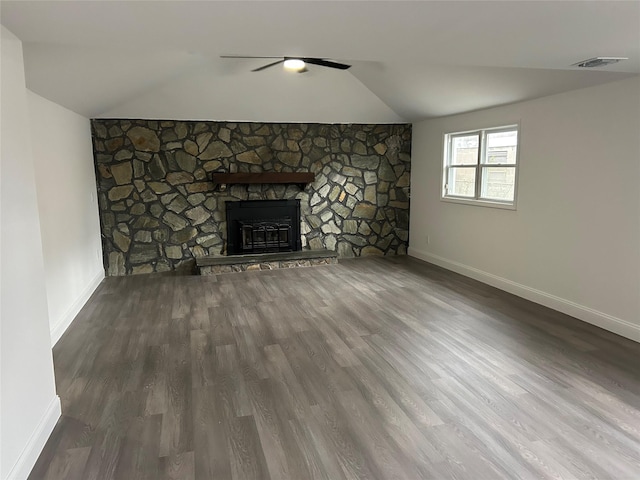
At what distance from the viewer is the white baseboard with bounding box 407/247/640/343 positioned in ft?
12.3

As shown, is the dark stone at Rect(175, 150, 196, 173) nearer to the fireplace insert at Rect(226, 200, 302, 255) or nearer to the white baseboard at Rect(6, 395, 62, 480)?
the fireplace insert at Rect(226, 200, 302, 255)

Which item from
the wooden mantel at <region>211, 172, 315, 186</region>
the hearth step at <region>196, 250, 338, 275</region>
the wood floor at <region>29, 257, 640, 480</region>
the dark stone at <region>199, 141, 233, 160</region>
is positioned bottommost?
the wood floor at <region>29, 257, 640, 480</region>

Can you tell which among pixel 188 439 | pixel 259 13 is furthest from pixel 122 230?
pixel 259 13

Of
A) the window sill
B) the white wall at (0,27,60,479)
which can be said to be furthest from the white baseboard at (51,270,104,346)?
the window sill

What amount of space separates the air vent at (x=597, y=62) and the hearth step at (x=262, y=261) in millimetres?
4109

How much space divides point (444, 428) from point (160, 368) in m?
1.99

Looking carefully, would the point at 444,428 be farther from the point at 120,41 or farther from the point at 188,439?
the point at 120,41

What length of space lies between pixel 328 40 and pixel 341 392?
2.11m

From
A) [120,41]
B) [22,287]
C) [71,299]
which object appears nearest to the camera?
[22,287]

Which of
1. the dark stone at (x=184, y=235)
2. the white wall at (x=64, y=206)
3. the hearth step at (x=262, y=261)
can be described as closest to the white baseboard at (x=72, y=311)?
the white wall at (x=64, y=206)

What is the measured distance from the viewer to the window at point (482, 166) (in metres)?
5.14

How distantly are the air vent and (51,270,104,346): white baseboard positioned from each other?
4445 mm

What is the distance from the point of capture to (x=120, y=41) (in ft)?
7.72

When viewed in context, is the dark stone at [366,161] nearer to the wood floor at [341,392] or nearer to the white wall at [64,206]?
the wood floor at [341,392]
